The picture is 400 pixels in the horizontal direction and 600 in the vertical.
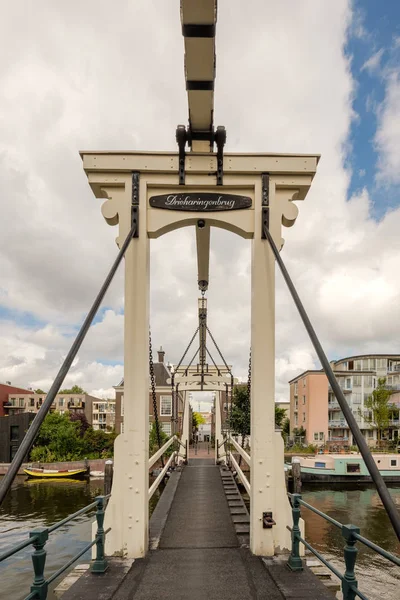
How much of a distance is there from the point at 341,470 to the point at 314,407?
15.9 meters

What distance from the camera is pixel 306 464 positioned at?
26844mm

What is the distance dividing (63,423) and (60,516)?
1516cm

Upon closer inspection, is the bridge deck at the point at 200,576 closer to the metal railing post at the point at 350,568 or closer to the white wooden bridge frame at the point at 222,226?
the white wooden bridge frame at the point at 222,226

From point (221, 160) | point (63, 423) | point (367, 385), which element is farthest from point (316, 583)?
point (367, 385)

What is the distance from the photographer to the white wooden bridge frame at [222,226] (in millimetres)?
4516

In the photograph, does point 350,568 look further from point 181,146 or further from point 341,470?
point 341,470

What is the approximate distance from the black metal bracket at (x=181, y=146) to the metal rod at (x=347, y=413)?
1.15 m

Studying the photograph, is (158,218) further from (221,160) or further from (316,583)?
(316,583)

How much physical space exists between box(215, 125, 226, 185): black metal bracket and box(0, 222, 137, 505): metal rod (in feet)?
4.04

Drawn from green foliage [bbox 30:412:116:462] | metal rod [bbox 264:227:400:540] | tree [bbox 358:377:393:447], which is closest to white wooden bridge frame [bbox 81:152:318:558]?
metal rod [bbox 264:227:400:540]

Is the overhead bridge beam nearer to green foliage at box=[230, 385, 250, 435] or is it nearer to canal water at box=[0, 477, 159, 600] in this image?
canal water at box=[0, 477, 159, 600]

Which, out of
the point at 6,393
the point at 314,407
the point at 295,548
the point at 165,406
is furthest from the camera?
the point at 6,393

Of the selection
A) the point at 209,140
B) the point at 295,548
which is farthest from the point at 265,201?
the point at 295,548

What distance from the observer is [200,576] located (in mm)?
3871
